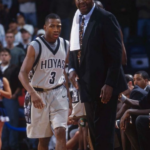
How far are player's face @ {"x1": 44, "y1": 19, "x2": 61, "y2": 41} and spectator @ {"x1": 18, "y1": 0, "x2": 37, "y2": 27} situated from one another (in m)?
6.30

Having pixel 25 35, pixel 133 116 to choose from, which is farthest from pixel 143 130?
pixel 25 35

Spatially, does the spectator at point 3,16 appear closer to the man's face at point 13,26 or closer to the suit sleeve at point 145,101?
the man's face at point 13,26

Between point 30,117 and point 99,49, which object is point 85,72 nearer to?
point 99,49

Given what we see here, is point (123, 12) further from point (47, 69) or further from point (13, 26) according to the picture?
point (47, 69)

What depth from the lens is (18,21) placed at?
12414mm

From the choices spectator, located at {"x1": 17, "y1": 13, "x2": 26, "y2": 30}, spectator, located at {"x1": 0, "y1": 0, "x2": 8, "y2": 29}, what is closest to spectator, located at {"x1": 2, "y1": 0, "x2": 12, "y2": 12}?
spectator, located at {"x1": 0, "y1": 0, "x2": 8, "y2": 29}

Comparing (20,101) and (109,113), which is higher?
(109,113)

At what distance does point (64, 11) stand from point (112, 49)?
7.34m

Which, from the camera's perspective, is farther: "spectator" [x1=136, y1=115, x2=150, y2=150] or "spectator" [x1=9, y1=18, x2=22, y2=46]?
"spectator" [x1=9, y1=18, x2=22, y2=46]

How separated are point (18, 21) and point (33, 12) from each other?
54 cm

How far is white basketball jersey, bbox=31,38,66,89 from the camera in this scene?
6.31 m

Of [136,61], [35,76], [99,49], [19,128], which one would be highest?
[99,49]

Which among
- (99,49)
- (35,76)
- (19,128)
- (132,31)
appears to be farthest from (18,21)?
(99,49)

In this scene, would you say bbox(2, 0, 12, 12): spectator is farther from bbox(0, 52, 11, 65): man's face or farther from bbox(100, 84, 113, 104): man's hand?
bbox(100, 84, 113, 104): man's hand
